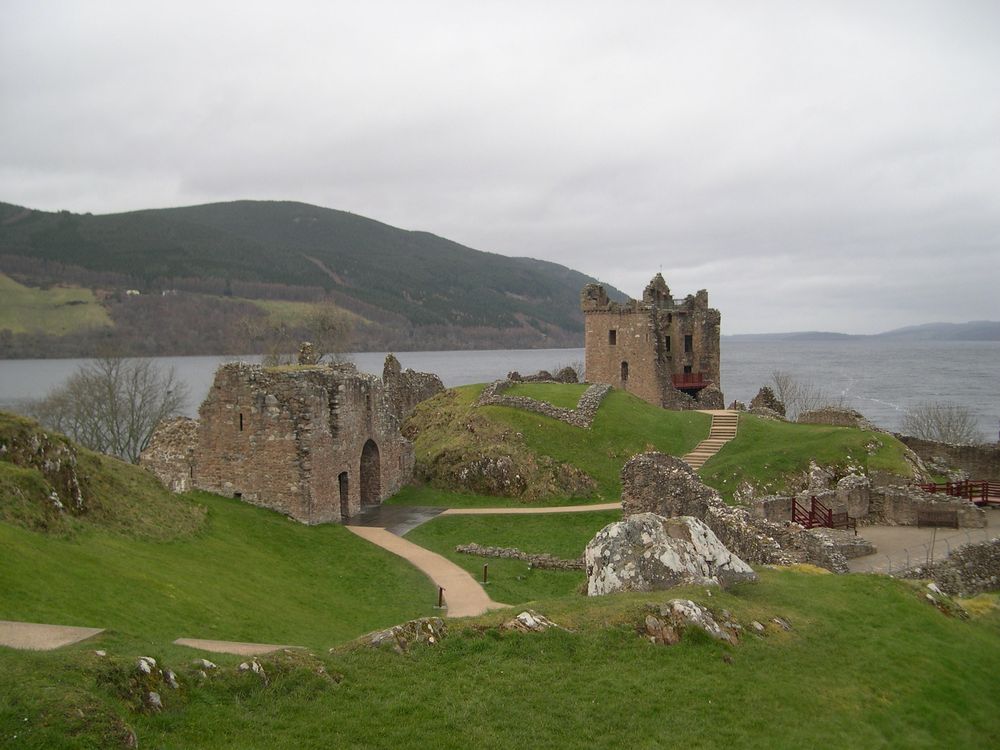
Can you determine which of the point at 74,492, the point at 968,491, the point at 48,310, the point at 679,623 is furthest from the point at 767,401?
the point at 48,310

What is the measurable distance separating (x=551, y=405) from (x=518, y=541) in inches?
470

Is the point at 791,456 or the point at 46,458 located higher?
the point at 46,458

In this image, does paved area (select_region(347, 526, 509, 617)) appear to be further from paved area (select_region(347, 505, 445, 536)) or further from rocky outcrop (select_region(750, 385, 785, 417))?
rocky outcrop (select_region(750, 385, 785, 417))

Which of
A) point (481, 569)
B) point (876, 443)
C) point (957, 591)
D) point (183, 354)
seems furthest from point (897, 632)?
point (183, 354)

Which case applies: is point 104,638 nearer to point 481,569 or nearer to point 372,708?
point 372,708

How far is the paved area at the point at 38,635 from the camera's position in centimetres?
942

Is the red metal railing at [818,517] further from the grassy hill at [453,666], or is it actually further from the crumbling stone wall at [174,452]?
the crumbling stone wall at [174,452]

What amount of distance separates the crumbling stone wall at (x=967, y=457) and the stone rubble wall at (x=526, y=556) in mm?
22557

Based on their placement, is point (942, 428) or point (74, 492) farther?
point (942, 428)

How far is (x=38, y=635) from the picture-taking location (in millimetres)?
9914

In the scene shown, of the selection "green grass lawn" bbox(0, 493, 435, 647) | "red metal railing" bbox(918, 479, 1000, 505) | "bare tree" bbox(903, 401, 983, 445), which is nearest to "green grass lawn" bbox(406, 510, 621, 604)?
"green grass lawn" bbox(0, 493, 435, 647)

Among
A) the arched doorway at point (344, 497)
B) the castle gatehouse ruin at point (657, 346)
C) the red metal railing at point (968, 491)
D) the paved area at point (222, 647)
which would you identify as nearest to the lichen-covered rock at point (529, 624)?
the paved area at point (222, 647)

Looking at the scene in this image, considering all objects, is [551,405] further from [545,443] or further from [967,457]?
[967,457]

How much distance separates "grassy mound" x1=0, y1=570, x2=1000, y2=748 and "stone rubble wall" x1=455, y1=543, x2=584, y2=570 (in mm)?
10337
